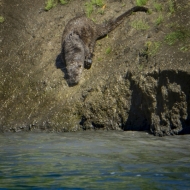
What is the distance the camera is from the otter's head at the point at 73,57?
11.3m

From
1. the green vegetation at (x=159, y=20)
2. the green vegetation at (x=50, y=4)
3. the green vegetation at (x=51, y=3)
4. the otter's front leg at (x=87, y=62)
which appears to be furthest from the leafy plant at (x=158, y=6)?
the green vegetation at (x=50, y=4)

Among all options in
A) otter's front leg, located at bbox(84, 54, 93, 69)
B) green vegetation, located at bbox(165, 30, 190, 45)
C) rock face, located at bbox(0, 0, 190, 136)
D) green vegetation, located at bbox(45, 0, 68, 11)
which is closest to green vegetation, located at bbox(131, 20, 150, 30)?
rock face, located at bbox(0, 0, 190, 136)

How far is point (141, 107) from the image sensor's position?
32.7 feet

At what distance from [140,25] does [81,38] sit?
1303 millimetres

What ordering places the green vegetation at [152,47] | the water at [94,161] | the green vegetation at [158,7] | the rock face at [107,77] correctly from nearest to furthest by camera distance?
the water at [94,161] < the rock face at [107,77] < the green vegetation at [152,47] < the green vegetation at [158,7]

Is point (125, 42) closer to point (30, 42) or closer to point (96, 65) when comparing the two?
point (96, 65)

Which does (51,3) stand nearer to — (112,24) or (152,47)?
(112,24)

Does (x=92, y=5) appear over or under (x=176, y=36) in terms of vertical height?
over

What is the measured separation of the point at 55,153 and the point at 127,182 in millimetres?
2206

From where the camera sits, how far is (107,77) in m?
10.7

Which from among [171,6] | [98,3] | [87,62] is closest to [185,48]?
[171,6]

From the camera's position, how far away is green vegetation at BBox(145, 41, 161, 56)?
402 inches

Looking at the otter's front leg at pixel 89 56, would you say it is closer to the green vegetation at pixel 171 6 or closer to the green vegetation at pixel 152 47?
the green vegetation at pixel 152 47

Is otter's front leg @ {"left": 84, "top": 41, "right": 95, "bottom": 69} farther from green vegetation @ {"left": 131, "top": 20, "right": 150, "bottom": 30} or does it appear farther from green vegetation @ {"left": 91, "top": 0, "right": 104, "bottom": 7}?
green vegetation @ {"left": 91, "top": 0, "right": 104, "bottom": 7}
